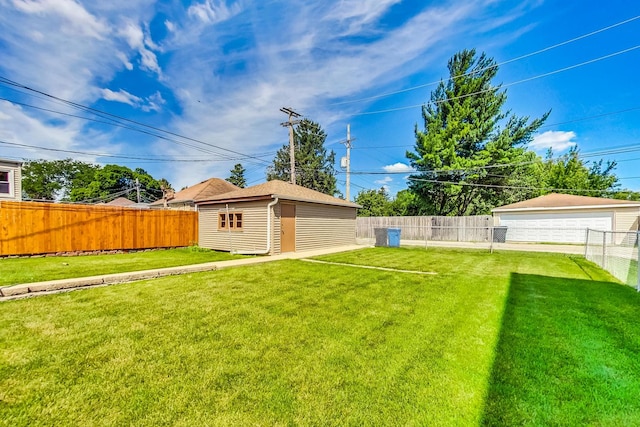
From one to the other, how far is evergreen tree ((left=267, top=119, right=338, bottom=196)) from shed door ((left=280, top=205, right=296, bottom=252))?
22.3m

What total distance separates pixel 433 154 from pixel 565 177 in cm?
1341

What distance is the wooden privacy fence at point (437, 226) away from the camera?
18.9m

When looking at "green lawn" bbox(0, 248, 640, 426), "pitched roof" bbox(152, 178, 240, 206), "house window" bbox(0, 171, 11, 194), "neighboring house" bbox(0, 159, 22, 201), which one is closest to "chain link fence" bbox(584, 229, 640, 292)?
"green lawn" bbox(0, 248, 640, 426)

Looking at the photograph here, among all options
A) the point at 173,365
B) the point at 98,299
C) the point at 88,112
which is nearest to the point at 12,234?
the point at 88,112

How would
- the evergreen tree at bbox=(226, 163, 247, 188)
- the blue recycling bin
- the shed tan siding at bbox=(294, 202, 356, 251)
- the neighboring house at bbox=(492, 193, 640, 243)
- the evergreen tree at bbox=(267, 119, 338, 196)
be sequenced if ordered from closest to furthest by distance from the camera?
the shed tan siding at bbox=(294, 202, 356, 251) → the blue recycling bin → the neighboring house at bbox=(492, 193, 640, 243) → the evergreen tree at bbox=(267, 119, 338, 196) → the evergreen tree at bbox=(226, 163, 247, 188)

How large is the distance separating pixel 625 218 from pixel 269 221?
19771 mm

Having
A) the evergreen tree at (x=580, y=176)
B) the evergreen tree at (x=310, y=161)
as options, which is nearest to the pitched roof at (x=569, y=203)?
the evergreen tree at (x=580, y=176)

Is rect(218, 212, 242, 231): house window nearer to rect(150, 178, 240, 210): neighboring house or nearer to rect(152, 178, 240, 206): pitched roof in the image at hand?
rect(152, 178, 240, 206): pitched roof

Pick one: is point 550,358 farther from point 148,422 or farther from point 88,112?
point 88,112

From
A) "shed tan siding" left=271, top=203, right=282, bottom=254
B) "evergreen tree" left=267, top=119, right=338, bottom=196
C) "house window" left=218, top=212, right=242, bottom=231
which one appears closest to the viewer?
"shed tan siding" left=271, top=203, right=282, bottom=254

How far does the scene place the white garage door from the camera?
15.9m

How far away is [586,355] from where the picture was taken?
9.23 feet

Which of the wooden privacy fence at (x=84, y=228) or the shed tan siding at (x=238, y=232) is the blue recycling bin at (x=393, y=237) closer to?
the shed tan siding at (x=238, y=232)

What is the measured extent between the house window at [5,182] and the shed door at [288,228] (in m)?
15.0
